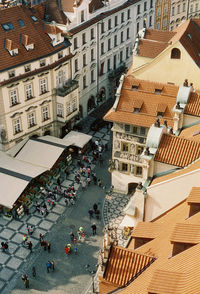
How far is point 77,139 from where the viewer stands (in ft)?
202

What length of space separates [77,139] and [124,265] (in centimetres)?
3647

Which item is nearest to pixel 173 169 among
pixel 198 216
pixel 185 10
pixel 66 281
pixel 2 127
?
pixel 198 216

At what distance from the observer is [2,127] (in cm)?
5484

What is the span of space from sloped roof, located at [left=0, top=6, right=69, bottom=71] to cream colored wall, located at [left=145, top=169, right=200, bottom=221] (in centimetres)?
2755

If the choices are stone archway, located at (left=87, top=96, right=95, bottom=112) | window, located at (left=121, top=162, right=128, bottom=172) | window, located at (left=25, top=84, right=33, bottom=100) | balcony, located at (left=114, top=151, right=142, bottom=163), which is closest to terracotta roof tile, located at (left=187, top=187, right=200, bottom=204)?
balcony, located at (left=114, top=151, right=142, bottom=163)

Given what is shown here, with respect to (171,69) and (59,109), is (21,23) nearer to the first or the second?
(59,109)

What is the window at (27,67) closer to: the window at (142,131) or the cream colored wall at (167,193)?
the window at (142,131)

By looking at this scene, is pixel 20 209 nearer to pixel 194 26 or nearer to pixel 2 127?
pixel 2 127

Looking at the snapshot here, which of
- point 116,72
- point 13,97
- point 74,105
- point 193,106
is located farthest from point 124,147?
point 116,72

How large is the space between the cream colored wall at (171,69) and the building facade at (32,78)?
11.8 m

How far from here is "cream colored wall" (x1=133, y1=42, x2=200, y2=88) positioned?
49.6 meters

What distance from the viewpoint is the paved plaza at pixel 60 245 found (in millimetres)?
43469

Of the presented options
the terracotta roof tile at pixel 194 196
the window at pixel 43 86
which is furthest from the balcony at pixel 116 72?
the terracotta roof tile at pixel 194 196

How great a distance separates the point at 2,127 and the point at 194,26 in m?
26.9
